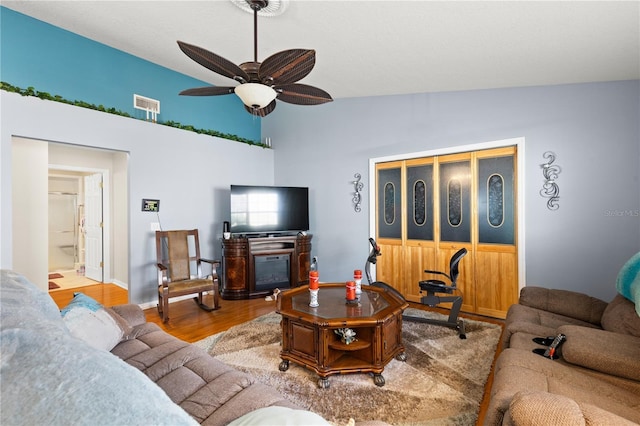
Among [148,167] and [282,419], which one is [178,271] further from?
[282,419]

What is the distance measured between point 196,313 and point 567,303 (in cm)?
399

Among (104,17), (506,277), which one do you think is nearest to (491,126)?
(506,277)

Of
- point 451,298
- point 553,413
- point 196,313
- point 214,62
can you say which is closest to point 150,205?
point 196,313

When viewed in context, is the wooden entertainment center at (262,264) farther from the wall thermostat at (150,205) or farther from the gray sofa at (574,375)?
the gray sofa at (574,375)

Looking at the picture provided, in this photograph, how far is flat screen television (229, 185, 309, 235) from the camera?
473 cm

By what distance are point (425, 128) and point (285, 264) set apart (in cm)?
301

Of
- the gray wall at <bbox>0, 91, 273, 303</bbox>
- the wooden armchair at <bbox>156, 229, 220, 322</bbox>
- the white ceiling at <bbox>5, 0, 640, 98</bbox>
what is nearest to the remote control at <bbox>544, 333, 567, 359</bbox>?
the white ceiling at <bbox>5, 0, 640, 98</bbox>

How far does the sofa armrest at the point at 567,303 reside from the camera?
2299mm

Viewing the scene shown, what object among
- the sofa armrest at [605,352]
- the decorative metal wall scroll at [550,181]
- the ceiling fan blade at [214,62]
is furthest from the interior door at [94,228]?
the decorative metal wall scroll at [550,181]

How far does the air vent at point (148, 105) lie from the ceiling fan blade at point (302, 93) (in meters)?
2.77

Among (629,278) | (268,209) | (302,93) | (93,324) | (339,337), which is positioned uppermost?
(302,93)

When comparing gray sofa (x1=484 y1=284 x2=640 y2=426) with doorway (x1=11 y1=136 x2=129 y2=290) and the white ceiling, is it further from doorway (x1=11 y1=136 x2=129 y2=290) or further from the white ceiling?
doorway (x1=11 y1=136 x2=129 y2=290)

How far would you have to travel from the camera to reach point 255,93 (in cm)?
217

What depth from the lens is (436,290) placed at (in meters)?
3.22
